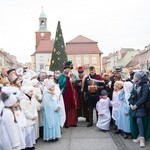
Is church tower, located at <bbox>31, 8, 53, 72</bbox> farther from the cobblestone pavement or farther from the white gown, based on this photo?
the cobblestone pavement

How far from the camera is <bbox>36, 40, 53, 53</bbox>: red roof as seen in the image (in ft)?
336

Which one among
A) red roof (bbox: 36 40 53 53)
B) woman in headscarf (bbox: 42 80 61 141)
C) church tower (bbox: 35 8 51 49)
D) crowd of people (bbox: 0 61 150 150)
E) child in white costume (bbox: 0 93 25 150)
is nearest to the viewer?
child in white costume (bbox: 0 93 25 150)

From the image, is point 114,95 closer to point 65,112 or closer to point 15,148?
point 65,112

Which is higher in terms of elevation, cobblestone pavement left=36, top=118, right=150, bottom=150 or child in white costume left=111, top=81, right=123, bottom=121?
child in white costume left=111, top=81, right=123, bottom=121

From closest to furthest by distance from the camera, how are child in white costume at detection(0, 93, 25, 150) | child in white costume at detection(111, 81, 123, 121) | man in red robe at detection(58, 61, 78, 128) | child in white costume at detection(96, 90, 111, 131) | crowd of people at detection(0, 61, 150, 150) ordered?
child in white costume at detection(0, 93, 25, 150) → crowd of people at detection(0, 61, 150, 150) → child in white costume at detection(111, 81, 123, 121) → child in white costume at detection(96, 90, 111, 131) → man in red robe at detection(58, 61, 78, 128)

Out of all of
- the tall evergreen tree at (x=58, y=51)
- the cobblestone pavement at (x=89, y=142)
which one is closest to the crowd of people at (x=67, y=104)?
the cobblestone pavement at (x=89, y=142)

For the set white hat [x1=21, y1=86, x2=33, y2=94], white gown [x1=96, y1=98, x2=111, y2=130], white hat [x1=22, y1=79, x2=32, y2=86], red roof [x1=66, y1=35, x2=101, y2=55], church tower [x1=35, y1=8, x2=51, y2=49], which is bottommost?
white gown [x1=96, y1=98, x2=111, y2=130]

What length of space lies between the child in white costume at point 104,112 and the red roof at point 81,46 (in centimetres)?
8466

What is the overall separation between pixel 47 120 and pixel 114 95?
2.09 metres

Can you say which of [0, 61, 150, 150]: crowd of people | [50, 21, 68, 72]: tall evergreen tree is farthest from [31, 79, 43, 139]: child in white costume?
[50, 21, 68, 72]: tall evergreen tree

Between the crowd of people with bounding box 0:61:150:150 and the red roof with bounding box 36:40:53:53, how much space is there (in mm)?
91643

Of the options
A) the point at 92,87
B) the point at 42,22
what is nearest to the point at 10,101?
the point at 92,87

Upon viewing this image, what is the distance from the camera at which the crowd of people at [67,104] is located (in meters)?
6.56

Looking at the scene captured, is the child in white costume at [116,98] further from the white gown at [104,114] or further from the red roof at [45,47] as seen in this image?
the red roof at [45,47]
